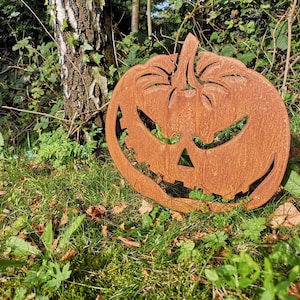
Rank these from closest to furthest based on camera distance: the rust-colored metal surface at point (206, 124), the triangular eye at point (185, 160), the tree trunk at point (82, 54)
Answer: the rust-colored metal surface at point (206, 124) → the triangular eye at point (185, 160) → the tree trunk at point (82, 54)

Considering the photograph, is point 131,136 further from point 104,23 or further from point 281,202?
point 104,23

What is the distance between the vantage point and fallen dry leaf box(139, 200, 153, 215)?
204 cm

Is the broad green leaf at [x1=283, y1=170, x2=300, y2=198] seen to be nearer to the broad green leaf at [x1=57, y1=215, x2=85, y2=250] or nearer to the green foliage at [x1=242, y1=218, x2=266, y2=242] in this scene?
the green foliage at [x1=242, y1=218, x2=266, y2=242]

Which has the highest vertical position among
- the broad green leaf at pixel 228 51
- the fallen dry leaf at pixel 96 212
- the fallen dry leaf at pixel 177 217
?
the broad green leaf at pixel 228 51

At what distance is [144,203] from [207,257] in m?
0.56

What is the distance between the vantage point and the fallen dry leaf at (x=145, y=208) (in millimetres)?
2041

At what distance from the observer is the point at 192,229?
185cm

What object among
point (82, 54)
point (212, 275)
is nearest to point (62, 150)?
point (82, 54)

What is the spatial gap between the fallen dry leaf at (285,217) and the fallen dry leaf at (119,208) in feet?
2.45

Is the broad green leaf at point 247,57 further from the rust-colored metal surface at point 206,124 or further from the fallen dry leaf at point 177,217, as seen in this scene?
the fallen dry leaf at point 177,217


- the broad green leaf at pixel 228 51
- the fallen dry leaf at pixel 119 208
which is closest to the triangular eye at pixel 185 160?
the fallen dry leaf at pixel 119 208

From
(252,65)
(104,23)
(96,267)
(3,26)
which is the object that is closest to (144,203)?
(96,267)

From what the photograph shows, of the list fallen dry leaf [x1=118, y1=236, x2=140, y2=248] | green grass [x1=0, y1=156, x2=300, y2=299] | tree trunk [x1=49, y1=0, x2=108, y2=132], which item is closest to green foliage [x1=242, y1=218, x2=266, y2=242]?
green grass [x1=0, y1=156, x2=300, y2=299]

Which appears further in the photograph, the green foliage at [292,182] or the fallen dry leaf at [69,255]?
the green foliage at [292,182]
